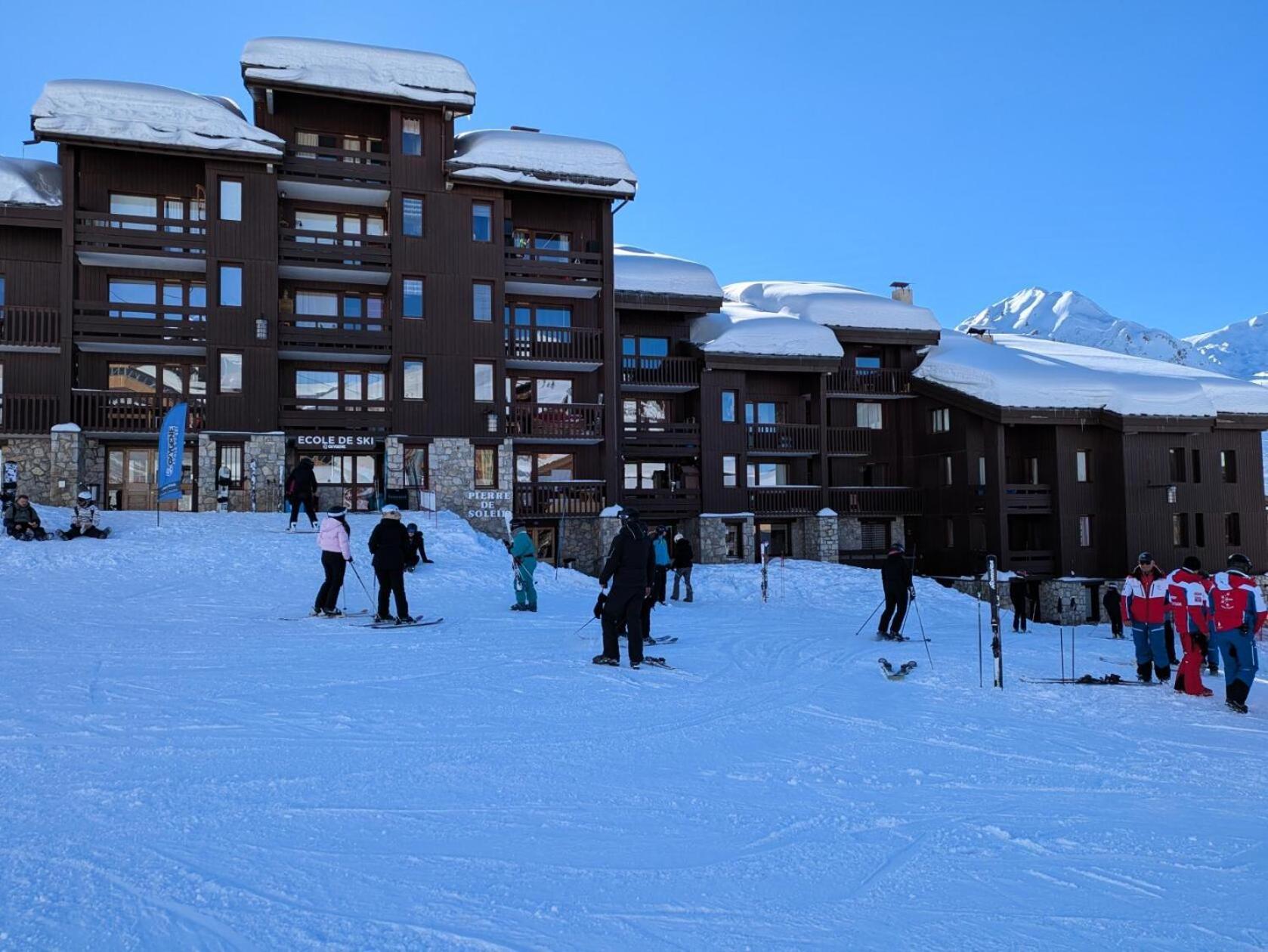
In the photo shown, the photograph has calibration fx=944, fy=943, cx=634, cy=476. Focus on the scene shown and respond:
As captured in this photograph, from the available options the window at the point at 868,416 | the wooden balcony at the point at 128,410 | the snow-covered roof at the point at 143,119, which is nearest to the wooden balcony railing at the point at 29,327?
the wooden balcony at the point at 128,410

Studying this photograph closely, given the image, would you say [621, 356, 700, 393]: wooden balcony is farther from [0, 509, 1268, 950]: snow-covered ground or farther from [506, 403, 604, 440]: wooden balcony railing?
[0, 509, 1268, 950]: snow-covered ground

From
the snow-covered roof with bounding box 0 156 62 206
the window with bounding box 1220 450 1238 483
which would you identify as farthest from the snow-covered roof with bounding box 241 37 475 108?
the window with bounding box 1220 450 1238 483

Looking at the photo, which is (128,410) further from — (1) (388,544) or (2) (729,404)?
(2) (729,404)

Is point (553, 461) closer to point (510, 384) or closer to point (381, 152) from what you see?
point (510, 384)

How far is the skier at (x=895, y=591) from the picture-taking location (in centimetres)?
1394

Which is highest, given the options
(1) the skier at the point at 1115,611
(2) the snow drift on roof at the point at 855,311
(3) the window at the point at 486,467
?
(2) the snow drift on roof at the point at 855,311

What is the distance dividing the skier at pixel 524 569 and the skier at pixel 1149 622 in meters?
8.22

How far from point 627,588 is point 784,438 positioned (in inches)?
907

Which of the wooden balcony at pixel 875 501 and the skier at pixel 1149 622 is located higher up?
the wooden balcony at pixel 875 501

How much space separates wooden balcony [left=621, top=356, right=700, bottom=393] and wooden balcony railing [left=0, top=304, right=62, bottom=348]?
53.3ft

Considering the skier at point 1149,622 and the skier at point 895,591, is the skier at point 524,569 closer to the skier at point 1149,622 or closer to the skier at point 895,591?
the skier at point 895,591

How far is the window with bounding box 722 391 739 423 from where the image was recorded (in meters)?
31.7

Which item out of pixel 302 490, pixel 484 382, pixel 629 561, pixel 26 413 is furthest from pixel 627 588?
pixel 26 413

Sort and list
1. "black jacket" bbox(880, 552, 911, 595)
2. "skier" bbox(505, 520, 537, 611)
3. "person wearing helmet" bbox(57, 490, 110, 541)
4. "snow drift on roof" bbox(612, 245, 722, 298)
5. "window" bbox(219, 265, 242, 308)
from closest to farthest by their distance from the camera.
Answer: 1. "black jacket" bbox(880, 552, 911, 595)
2. "skier" bbox(505, 520, 537, 611)
3. "person wearing helmet" bbox(57, 490, 110, 541)
4. "window" bbox(219, 265, 242, 308)
5. "snow drift on roof" bbox(612, 245, 722, 298)
